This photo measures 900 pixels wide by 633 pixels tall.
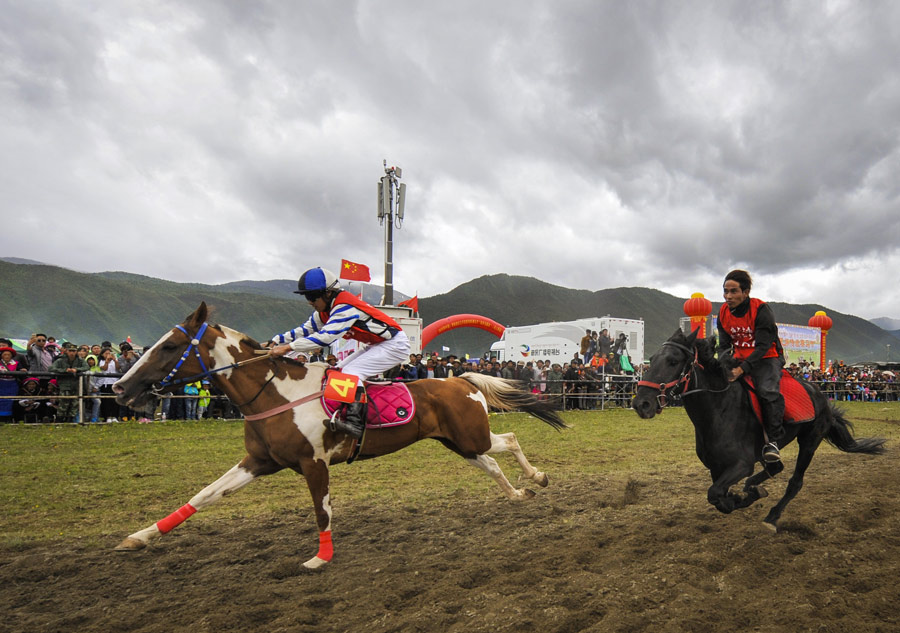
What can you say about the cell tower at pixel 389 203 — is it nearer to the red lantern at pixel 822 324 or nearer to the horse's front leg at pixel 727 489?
the horse's front leg at pixel 727 489

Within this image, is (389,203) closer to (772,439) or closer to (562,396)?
(562,396)

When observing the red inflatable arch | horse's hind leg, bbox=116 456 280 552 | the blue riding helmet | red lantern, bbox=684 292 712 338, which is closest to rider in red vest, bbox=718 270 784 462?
the blue riding helmet

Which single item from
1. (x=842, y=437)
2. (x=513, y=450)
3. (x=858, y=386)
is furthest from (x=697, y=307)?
(x=513, y=450)

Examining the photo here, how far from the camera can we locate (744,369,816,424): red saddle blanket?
217 inches

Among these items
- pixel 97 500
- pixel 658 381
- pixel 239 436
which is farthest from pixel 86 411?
pixel 658 381

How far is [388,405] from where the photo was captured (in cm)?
543

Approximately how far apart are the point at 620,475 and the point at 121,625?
6979 millimetres

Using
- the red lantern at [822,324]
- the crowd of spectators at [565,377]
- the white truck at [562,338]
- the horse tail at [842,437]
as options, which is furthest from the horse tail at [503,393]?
the red lantern at [822,324]

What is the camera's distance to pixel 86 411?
14.3 meters

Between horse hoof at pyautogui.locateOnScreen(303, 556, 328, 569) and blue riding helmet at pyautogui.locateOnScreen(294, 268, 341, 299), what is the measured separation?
7.51 feet

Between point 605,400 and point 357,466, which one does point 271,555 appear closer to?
point 357,466

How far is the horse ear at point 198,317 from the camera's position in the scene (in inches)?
195

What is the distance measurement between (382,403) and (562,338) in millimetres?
27479

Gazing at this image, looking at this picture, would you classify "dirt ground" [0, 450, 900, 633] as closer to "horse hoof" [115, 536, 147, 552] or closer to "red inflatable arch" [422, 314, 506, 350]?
"horse hoof" [115, 536, 147, 552]
